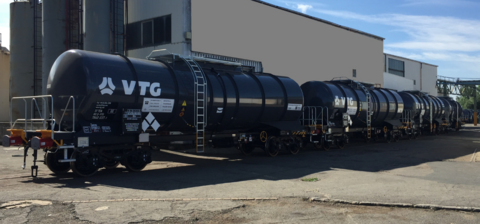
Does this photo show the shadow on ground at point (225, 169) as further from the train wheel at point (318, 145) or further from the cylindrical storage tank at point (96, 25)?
the cylindrical storage tank at point (96, 25)

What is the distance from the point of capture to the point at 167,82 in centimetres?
1230

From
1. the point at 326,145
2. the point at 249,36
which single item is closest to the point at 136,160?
the point at 326,145

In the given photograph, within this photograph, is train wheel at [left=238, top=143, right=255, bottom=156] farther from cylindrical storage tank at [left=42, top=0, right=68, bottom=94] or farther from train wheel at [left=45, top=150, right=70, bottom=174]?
cylindrical storage tank at [left=42, top=0, right=68, bottom=94]

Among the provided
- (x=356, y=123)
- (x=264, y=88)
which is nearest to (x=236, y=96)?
(x=264, y=88)

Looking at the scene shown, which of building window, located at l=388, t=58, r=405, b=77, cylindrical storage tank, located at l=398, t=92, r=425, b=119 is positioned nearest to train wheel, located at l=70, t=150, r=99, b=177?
cylindrical storage tank, located at l=398, t=92, r=425, b=119

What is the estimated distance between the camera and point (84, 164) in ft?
35.0

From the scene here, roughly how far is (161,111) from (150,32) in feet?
39.2

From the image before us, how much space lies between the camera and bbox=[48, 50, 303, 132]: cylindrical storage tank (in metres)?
10.7

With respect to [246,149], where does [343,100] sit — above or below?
above

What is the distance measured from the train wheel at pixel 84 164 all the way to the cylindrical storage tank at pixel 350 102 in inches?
465

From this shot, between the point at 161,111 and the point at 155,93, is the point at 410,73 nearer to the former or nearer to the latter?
the point at 161,111

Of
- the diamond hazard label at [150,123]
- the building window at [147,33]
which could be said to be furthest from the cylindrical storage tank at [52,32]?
the diamond hazard label at [150,123]

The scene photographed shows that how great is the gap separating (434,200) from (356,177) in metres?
3.14

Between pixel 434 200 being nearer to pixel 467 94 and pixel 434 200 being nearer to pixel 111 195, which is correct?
pixel 111 195
